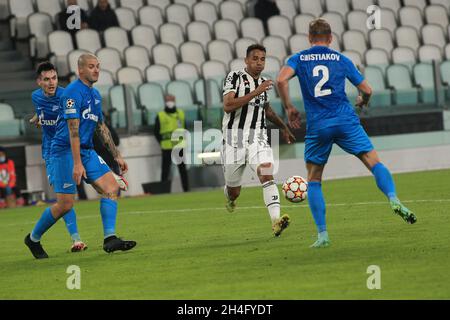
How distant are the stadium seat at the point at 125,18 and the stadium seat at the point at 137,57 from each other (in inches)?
41.8

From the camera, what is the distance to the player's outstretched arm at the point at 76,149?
10.8m

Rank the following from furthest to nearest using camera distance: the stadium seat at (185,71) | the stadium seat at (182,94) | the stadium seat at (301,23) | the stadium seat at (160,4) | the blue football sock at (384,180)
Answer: the stadium seat at (301,23) < the stadium seat at (160,4) < the stadium seat at (185,71) < the stadium seat at (182,94) < the blue football sock at (384,180)

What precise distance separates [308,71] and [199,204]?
8.51 m

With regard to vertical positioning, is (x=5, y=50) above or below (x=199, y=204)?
above

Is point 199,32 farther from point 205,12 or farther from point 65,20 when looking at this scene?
point 65,20

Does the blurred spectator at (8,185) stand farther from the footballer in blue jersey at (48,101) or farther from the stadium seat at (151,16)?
the footballer in blue jersey at (48,101)

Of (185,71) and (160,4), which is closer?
(185,71)

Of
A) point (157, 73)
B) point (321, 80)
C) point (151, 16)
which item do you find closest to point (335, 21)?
point (151, 16)

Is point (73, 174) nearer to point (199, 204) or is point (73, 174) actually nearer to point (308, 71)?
point (308, 71)

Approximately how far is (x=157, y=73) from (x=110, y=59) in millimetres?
1040

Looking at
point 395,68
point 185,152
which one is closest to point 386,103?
point 395,68

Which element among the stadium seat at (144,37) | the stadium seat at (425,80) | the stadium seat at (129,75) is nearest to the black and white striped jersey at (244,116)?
the stadium seat at (129,75)

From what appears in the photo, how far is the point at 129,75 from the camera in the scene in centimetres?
2428
